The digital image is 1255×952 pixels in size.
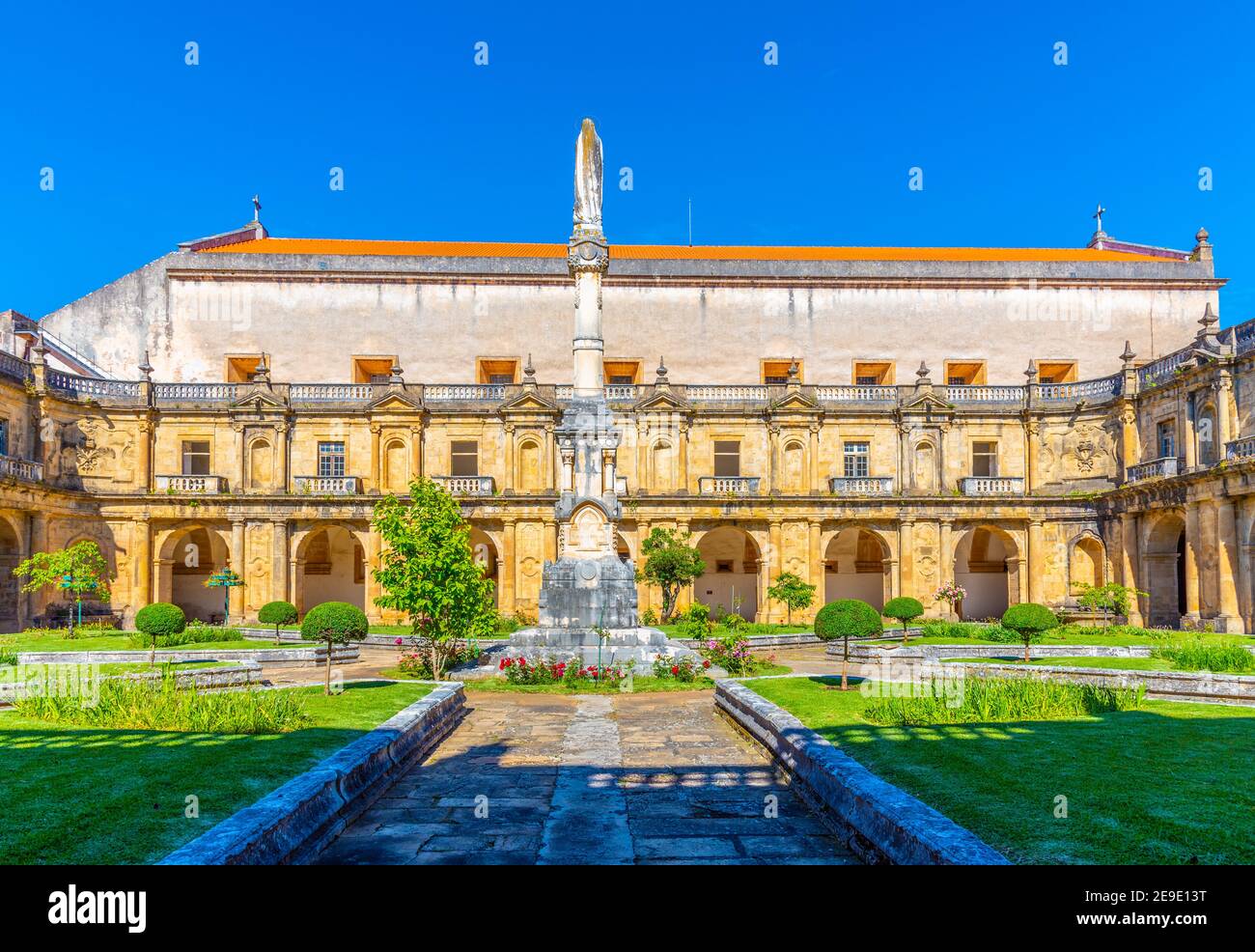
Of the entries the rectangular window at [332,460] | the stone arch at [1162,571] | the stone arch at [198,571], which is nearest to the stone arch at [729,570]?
the stone arch at [1162,571]

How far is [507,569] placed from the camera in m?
33.4

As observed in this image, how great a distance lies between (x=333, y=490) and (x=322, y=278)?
977 centimetres

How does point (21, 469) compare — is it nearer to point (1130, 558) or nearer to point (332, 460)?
point (332, 460)

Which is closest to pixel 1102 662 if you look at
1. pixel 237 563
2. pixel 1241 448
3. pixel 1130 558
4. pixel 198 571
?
pixel 1241 448

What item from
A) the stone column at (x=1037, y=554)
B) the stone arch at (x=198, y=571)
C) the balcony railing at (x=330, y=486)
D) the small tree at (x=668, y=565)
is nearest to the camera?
the small tree at (x=668, y=565)

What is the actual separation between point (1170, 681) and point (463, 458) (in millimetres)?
25892

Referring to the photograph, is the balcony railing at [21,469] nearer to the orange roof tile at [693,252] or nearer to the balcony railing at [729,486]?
the orange roof tile at [693,252]

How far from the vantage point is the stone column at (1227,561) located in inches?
1008

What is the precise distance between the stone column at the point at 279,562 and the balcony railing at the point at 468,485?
6.03 metres

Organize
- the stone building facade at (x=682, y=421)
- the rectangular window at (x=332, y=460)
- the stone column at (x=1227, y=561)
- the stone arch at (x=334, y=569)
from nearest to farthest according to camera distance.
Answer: the stone column at (x=1227, y=561) → the stone building facade at (x=682, y=421) → the rectangular window at (x=332, y=460) → the stone arch at (x=334, y=569)
